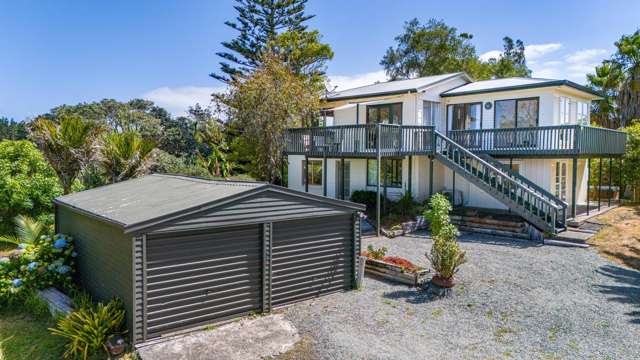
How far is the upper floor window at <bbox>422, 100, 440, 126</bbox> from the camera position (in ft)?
62.8

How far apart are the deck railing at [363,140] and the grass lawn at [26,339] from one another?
11.4 m

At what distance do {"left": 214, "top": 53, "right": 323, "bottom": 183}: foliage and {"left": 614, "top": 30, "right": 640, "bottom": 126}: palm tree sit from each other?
20.3 m

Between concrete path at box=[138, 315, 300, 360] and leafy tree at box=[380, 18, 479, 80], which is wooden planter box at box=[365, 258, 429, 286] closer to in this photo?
concrete path at box=[138, 315, 300, 360]

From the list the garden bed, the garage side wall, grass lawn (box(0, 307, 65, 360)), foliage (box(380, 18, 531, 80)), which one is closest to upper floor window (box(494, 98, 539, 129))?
the garden bed

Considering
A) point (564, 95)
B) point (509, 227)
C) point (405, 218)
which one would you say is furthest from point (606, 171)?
point (405, 218)

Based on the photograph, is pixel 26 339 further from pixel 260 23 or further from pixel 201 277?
pixel 260 23

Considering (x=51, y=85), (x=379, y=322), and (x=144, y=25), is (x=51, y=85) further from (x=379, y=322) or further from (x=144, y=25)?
(x=379, y=322)

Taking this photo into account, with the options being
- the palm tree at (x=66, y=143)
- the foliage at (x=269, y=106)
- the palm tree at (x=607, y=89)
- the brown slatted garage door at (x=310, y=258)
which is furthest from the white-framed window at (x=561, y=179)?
the palm tree at (x=66, y=143)

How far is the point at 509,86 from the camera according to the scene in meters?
17.6

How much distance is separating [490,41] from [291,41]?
1004 inches

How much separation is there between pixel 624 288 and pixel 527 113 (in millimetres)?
9773

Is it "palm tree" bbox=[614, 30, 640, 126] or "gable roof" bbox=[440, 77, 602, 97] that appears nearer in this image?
"gable roof" bbox=[440, 77, 602, 97]

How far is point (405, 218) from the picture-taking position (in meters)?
16.6

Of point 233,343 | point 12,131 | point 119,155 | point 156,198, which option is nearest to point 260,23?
point 119,155
